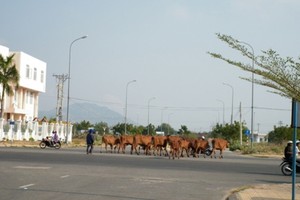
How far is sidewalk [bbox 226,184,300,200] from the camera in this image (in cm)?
1656

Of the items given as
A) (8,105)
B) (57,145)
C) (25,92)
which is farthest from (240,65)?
(25,92)

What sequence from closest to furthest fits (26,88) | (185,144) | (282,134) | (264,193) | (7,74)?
(264,193)
(185,144)
(7,74)
(26,88)
(282,134)

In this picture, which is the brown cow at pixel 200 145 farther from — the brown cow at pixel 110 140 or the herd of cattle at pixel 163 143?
the brown cow at pixel 110 140

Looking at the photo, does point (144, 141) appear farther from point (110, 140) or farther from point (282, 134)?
point (282, 134)

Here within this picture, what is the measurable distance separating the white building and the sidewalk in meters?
60.0

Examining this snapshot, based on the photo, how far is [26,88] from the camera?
83750 mm

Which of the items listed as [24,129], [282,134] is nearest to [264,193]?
[24,129]

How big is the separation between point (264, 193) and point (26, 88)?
69.3 meters

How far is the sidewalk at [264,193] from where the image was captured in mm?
16562

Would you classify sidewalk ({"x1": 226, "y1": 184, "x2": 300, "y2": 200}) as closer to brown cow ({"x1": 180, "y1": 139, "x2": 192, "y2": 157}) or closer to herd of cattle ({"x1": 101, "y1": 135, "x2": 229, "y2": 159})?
brown cow ({"x1": 180, "y1": 139, "x2": 192, "y2": 157})

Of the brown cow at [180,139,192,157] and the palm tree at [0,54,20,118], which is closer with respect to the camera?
the brown cow at [180,139,192,157]

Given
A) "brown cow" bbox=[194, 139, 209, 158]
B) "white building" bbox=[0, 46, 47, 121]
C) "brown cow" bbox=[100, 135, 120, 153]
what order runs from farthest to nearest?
"white building" bbox=[0, 46, 47, 121], "brown cow" bbox=[100, 135, 120, 153], "brown cow" bbox=[194, 139, 209, 158]

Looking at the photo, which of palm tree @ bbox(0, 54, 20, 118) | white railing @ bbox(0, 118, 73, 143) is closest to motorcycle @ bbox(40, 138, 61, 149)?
white railing @ bbox(0, 118, 73, 143)

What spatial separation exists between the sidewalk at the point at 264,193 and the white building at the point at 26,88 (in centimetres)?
6004
